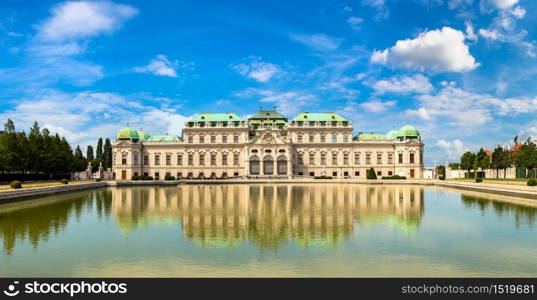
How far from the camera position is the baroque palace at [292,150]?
308ft

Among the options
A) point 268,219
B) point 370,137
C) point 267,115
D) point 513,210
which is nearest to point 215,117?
point 267,115

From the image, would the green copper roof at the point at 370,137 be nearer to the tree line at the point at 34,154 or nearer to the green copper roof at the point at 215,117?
the green copper roof at the point at 215,117

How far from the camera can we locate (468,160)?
96.6 metres

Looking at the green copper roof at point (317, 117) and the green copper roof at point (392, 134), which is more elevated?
the green copper roof at point (317, 117)

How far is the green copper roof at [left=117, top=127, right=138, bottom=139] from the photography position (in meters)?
95.6

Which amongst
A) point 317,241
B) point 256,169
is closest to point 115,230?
point 317,241

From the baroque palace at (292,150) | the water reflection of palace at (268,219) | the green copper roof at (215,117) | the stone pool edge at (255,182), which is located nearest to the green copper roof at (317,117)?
the baroque palace at (292,150)

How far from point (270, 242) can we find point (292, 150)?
239 feet

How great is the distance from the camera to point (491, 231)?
75.4 feet

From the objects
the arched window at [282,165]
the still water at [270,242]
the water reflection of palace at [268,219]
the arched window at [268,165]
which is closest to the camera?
the still water at [270,242]

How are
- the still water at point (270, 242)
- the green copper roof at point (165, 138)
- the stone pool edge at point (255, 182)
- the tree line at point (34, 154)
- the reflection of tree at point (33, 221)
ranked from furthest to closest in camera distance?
the green copper roof at point (165, 138) → the tree line at point (34, 154) → the stone pool edge at point (255, 182) → the reflection of tree at point (33, 221) → the still water at point (270, 242)

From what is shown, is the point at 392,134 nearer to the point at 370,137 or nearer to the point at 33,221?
the point at 370,137

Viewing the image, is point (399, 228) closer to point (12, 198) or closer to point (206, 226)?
point (206, 226)

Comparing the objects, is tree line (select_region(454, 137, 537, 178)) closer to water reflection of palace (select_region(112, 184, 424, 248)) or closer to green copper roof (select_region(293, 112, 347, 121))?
green copper roof (select_region(293, 112, 347, 121))
